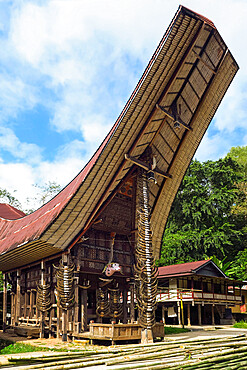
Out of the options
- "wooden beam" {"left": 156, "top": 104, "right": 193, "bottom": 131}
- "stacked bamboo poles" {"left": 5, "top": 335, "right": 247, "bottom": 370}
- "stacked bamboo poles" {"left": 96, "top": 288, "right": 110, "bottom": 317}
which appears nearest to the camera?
"stacked bamboo poles" {"left": 5, "top": 335, "right": 247, "bottom": 370}

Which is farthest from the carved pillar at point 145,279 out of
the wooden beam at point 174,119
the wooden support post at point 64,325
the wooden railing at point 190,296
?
the wooden railing at point 190,296

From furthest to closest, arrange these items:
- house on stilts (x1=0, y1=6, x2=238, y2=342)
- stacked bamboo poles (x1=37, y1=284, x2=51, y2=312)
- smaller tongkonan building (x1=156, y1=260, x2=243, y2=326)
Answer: smaller tongkonan building (x1=156, y1=260, x2=243, y2=326) < stacked bamboo poles (x1=37, y1=284, x2=51, y2=312) < house on stilts (x1=0, y1=6, x2=238, y2=342)

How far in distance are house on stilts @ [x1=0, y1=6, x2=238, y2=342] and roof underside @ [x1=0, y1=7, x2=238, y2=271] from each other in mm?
46

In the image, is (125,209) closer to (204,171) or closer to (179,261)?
(179,261)

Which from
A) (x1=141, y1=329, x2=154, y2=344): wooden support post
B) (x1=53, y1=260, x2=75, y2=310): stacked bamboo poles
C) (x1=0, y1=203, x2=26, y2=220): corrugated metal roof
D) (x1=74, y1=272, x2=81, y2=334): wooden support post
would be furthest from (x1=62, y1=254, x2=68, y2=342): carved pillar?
(x1=0, y1=203, x2=26, y2=220): corrugated metal roof

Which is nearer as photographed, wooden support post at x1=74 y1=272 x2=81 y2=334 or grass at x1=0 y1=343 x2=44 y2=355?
grass at x1=0 y1=343 x2=44 y2=355

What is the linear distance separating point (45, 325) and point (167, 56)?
496 inches

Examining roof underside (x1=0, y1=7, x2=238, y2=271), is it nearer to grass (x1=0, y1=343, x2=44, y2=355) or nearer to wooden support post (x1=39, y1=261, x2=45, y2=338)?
wooden support post (x1=39, y1=261, x2=45, y2=338)

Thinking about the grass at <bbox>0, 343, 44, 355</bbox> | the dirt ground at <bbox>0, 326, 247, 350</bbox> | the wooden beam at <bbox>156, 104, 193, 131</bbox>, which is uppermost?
the wooden beam at <bbox>156, 104, 193, 131</bbox>

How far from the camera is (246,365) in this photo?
311 inches

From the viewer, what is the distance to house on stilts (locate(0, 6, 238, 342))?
12.7m

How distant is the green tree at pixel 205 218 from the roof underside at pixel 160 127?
20.8 m

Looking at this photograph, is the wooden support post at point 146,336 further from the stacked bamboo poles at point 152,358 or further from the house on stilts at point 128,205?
the stacked bamboo poles at point 152,358

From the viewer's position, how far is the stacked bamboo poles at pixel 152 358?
638 cm
